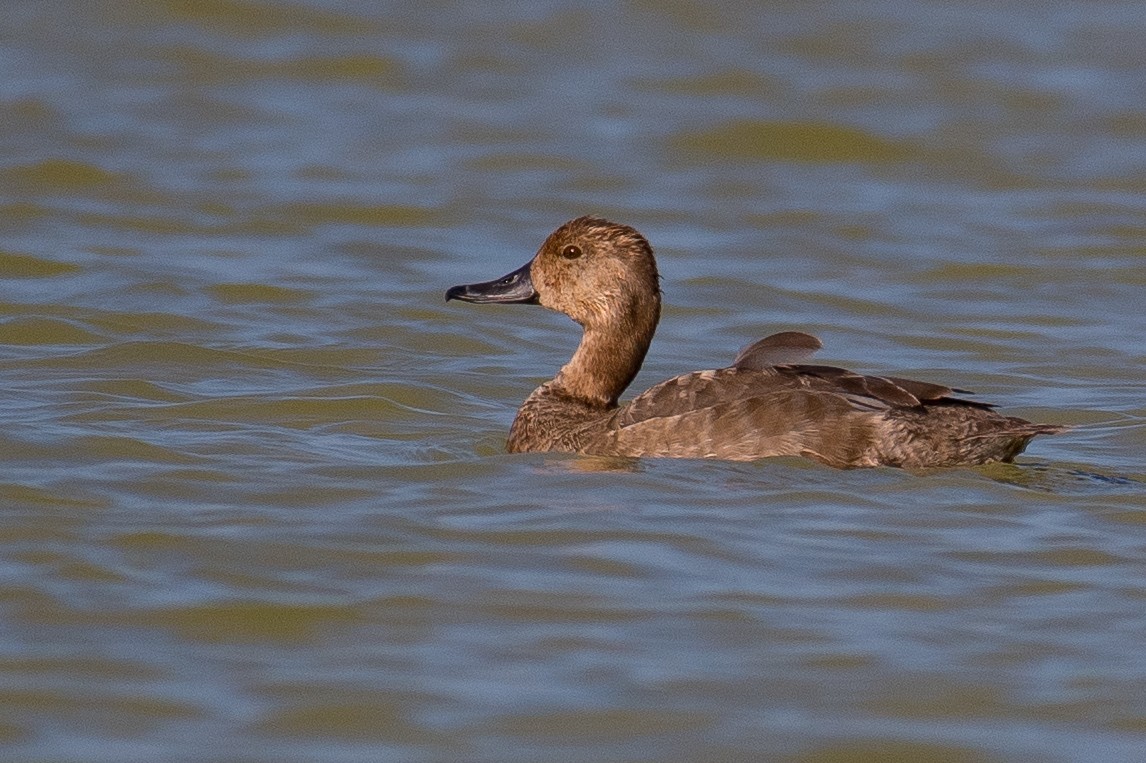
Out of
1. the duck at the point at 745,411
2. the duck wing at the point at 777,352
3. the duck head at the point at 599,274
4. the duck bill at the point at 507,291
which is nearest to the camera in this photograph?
the duck at the point at 745,411

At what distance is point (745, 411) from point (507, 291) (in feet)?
4.91

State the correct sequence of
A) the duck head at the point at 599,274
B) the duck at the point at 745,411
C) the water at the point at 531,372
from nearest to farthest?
the water at the point at 531,372 → the duck at the point at 745,411 → the duck head at the point at 599,274

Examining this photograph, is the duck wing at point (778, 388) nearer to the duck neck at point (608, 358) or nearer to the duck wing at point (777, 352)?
the duck wing at point (777, 352)

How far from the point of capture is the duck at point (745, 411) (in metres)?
7.74

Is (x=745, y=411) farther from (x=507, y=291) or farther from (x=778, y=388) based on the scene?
(x=507, y=291)

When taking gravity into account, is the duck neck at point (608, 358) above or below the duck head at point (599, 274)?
below

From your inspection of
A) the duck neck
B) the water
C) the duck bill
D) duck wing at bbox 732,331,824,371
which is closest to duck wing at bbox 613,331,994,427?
duck wing at bbox 732,331,824,371

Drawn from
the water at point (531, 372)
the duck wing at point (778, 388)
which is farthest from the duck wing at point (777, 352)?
the water at point (531, 372)

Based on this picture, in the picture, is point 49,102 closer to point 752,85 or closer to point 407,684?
point 752,85

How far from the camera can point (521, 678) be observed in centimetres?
552

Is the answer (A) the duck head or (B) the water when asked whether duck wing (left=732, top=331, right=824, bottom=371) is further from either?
(A) the duck head

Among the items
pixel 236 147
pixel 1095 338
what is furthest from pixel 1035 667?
pixel 236 147

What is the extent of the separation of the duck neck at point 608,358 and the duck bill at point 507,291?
35cm

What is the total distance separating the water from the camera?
5.43 m
